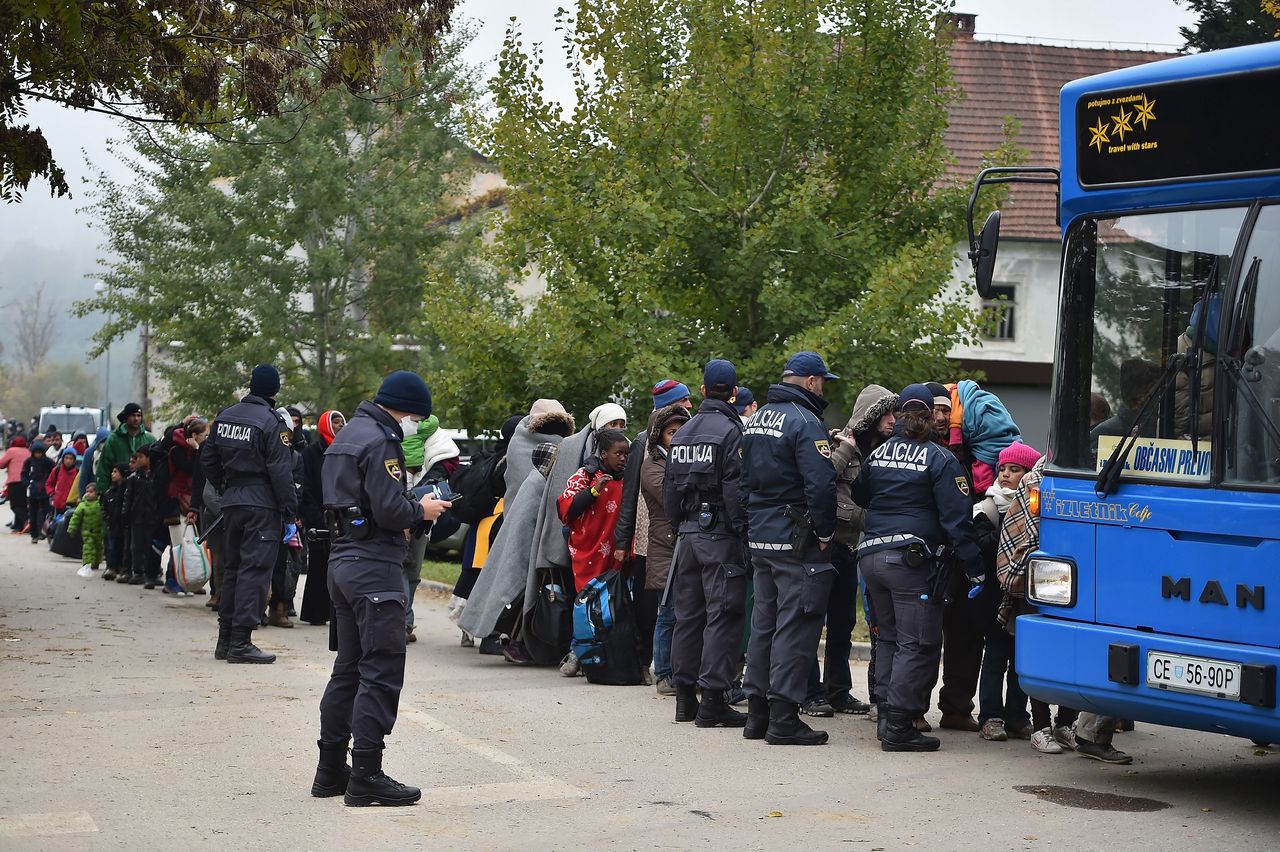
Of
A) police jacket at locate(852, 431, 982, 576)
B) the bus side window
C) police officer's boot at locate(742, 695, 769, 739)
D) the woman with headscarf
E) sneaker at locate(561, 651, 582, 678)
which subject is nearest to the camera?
the bus side window

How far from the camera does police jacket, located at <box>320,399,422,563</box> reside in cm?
669

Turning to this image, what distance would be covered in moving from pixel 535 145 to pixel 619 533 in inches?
317

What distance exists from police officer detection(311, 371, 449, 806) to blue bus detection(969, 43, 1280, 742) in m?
2.96

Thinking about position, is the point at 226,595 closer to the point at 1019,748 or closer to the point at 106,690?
the point at 106,690

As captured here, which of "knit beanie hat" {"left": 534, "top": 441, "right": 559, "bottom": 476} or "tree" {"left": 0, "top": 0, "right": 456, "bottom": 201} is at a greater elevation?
"tree" {"left": 0, "top": 0, "right": 456, "bottom": 201}

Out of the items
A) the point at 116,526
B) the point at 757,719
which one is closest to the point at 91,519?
the point at 116,526

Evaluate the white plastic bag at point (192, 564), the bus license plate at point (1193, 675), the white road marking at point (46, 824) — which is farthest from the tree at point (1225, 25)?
the white road marking at point (46, 824)

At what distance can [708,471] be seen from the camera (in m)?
8.95

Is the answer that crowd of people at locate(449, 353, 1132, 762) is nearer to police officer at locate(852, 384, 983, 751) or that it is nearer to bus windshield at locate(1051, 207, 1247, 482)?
police officer at locate(852, 384, 983, 751)

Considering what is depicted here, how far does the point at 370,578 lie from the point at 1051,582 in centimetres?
316

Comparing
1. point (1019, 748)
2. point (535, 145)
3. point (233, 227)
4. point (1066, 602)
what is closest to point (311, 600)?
point (535, 145)

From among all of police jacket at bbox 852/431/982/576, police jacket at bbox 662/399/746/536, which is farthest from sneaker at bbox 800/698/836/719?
police jacket at bbox 852/431/982/576

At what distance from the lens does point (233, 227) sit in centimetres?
2873

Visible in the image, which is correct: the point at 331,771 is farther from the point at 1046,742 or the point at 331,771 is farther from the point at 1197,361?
the point at 1197,361
